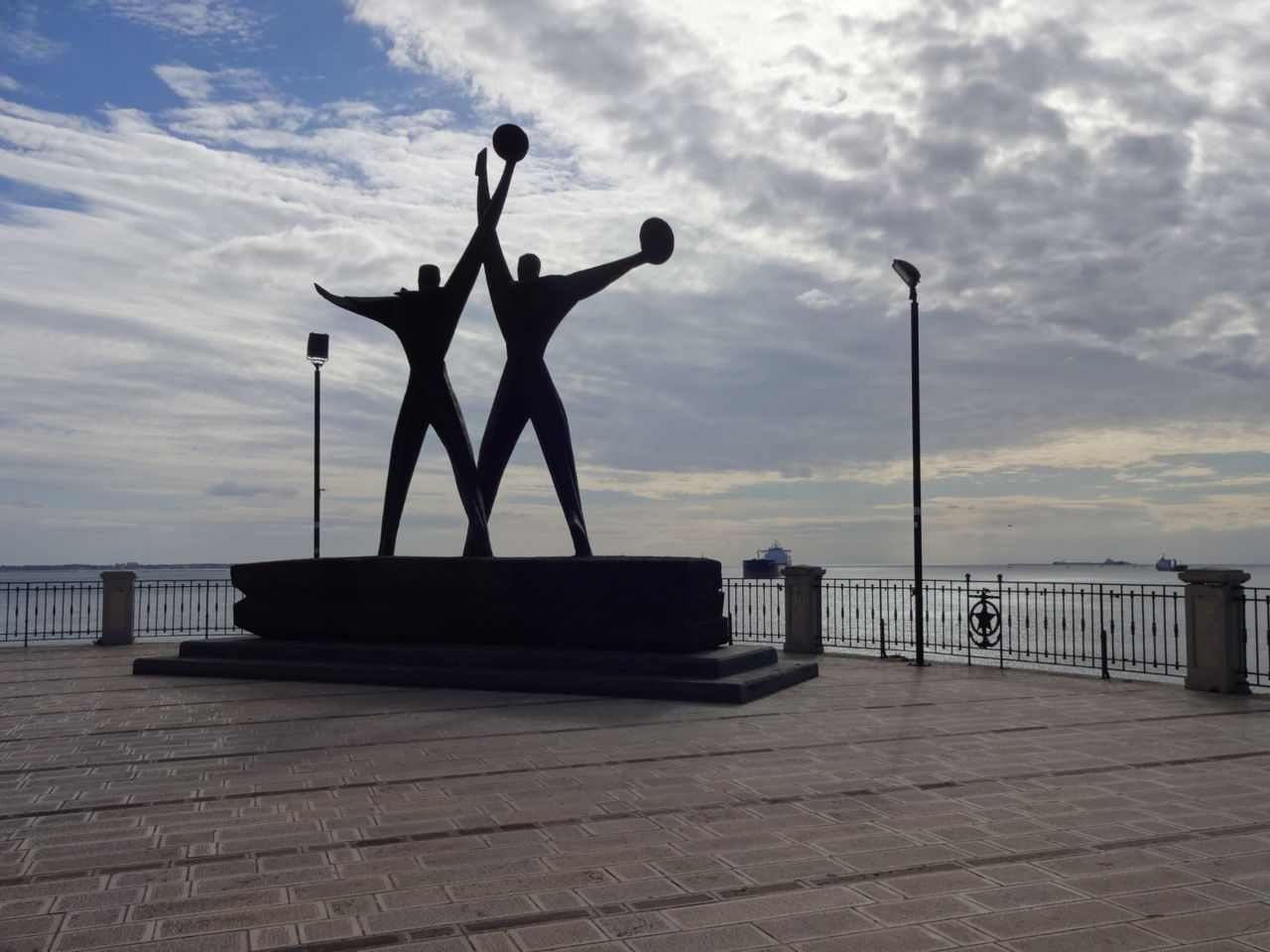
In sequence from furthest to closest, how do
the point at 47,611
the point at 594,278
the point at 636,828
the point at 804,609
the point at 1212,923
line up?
the point at 47,611 < the point at 804,609 < the point at 594,278 < the point at 636,828 < the point at 1212,923

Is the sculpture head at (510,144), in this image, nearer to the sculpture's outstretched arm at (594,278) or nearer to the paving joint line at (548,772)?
the sculpture's outstretched arm at (594,278)

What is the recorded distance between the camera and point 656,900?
4215mm

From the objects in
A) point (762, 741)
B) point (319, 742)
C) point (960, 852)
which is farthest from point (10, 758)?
point (960, 852)

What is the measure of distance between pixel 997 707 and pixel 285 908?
7503 mm

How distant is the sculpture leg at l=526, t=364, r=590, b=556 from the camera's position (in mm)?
13180

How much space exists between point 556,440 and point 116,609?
9.55m

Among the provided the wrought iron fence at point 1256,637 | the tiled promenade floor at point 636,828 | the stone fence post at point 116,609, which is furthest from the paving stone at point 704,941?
the stone fence post at point 116,609

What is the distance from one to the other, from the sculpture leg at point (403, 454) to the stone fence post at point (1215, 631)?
9371 mm

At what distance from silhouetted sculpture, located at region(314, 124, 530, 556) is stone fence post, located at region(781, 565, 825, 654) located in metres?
4.95

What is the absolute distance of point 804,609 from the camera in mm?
15445

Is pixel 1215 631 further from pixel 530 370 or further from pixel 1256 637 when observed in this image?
pixel 530 370

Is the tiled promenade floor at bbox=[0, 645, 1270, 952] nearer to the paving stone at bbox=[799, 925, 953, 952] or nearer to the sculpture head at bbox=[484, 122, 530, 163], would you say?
the paving stone at bbox=[799, 925, 953, 952]

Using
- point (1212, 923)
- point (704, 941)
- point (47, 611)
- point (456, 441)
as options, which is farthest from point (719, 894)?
point (47, 611)

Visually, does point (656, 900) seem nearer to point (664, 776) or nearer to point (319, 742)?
point (664, 776)
